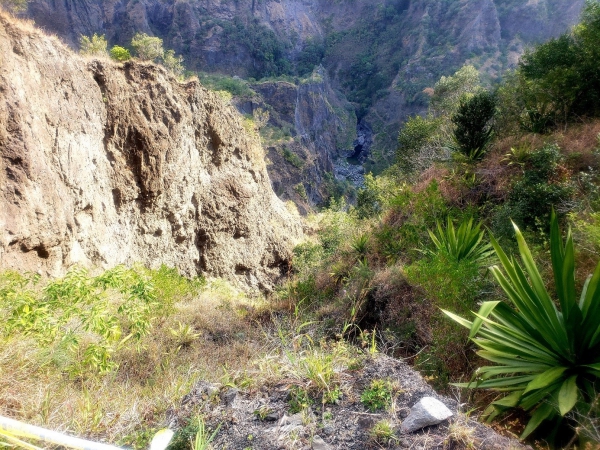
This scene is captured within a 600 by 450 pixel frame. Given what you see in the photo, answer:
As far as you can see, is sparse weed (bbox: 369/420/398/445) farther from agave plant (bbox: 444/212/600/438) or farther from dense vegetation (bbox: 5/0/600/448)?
agave plant (bbox: 444/212/600/438)

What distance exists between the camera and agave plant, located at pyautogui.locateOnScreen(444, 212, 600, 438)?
2320 mm

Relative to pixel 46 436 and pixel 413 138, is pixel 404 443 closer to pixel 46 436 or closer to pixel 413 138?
pixel 46 436

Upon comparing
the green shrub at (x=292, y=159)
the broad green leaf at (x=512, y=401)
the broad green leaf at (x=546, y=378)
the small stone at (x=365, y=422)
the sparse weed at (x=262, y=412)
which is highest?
the green shrub at (x=292, y=159)

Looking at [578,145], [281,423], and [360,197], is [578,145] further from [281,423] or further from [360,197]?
[360,197]

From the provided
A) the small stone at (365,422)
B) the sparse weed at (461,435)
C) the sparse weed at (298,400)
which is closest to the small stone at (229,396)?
the sparse weed at (298,400)

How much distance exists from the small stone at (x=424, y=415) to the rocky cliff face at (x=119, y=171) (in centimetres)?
608

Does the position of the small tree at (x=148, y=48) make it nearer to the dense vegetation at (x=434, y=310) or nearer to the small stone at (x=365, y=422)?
the dense vegetation at (x=434, y=310)

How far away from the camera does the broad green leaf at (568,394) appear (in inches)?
81.0

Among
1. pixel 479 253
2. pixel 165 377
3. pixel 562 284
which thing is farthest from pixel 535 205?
pixel 165 377

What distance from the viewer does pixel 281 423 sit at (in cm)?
212

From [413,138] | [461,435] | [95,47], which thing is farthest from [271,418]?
[95,47]

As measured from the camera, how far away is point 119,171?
27.0 feet

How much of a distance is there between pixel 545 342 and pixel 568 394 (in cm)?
45

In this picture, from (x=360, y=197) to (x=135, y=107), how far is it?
13589 mm
